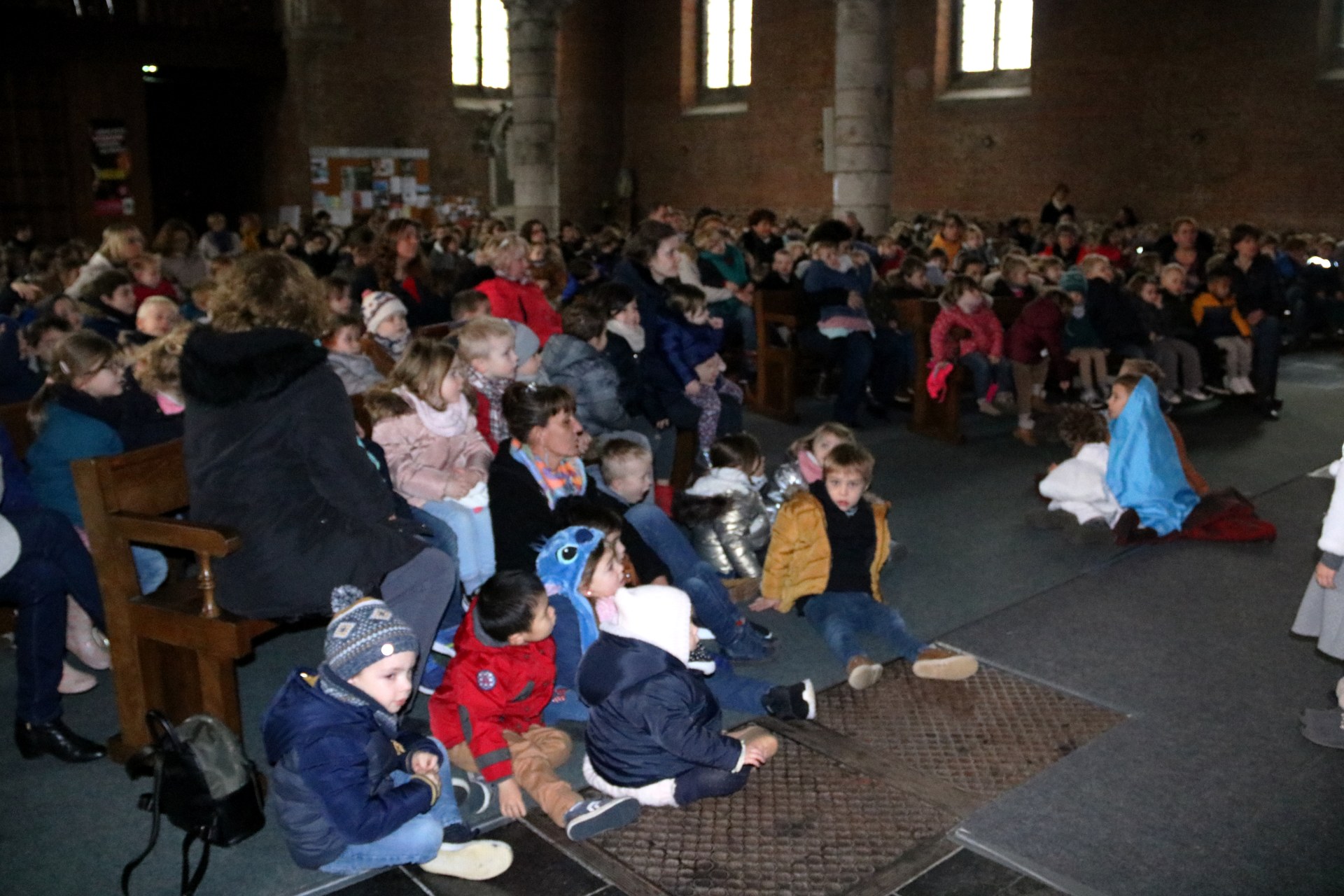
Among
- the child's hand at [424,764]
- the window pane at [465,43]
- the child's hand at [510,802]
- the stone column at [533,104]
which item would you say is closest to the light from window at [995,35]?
the stone column at [533,104]

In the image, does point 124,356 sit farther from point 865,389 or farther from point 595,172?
point 595,172

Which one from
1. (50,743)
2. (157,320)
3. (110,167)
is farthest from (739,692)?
(110,167)

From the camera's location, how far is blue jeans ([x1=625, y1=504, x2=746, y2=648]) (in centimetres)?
462

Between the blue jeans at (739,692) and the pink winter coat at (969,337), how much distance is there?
460 cm

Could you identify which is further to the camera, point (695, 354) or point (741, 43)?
point (741, 43)

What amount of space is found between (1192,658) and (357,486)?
314 centimetres

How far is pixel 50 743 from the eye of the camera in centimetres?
382

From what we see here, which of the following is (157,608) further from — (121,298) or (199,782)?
(121,298)

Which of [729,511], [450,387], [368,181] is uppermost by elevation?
[368,181]

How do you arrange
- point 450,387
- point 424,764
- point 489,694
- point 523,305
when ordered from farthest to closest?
point 523,305 → point 450,387 → point 489,694 → point 424,764

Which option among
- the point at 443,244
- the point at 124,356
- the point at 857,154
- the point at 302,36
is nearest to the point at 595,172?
the point at 302,36

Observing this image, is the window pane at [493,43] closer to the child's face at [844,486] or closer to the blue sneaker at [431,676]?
the child's face at [844,486]

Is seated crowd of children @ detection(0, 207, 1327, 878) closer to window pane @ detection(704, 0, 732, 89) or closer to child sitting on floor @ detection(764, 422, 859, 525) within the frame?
child sitting on floor @ detection(764, 422, 859, 525)

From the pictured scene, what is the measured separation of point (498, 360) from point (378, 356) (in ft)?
3.99
